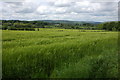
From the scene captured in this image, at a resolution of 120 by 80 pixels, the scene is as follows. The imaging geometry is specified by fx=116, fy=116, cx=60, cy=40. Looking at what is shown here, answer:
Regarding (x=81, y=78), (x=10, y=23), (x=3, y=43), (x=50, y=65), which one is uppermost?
(x=10, y=23)

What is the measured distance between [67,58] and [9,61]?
1733mm

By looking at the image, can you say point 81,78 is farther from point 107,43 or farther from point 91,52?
point 107,43

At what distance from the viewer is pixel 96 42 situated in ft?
16.6

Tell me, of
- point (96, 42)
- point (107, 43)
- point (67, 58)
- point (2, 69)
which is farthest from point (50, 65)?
point (107, 43)

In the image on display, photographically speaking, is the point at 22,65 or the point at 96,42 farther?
the point at 96,42

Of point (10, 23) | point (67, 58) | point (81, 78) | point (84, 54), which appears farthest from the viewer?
point (84, 54)

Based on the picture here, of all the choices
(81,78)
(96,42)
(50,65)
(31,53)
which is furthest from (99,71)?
(31,53)

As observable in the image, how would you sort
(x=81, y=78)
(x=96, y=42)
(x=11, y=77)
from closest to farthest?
(x=11, y=77)
(x=81, y=78)
(x=96, y=42)

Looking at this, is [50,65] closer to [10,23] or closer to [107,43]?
[10,23]

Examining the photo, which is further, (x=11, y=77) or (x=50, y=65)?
(x=50, y=65)

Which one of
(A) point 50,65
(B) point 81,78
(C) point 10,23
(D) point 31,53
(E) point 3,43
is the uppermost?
(C) point 10,23

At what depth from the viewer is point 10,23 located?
3453mm

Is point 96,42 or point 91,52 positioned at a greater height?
point 96,42

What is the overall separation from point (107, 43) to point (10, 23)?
13.7 feet
